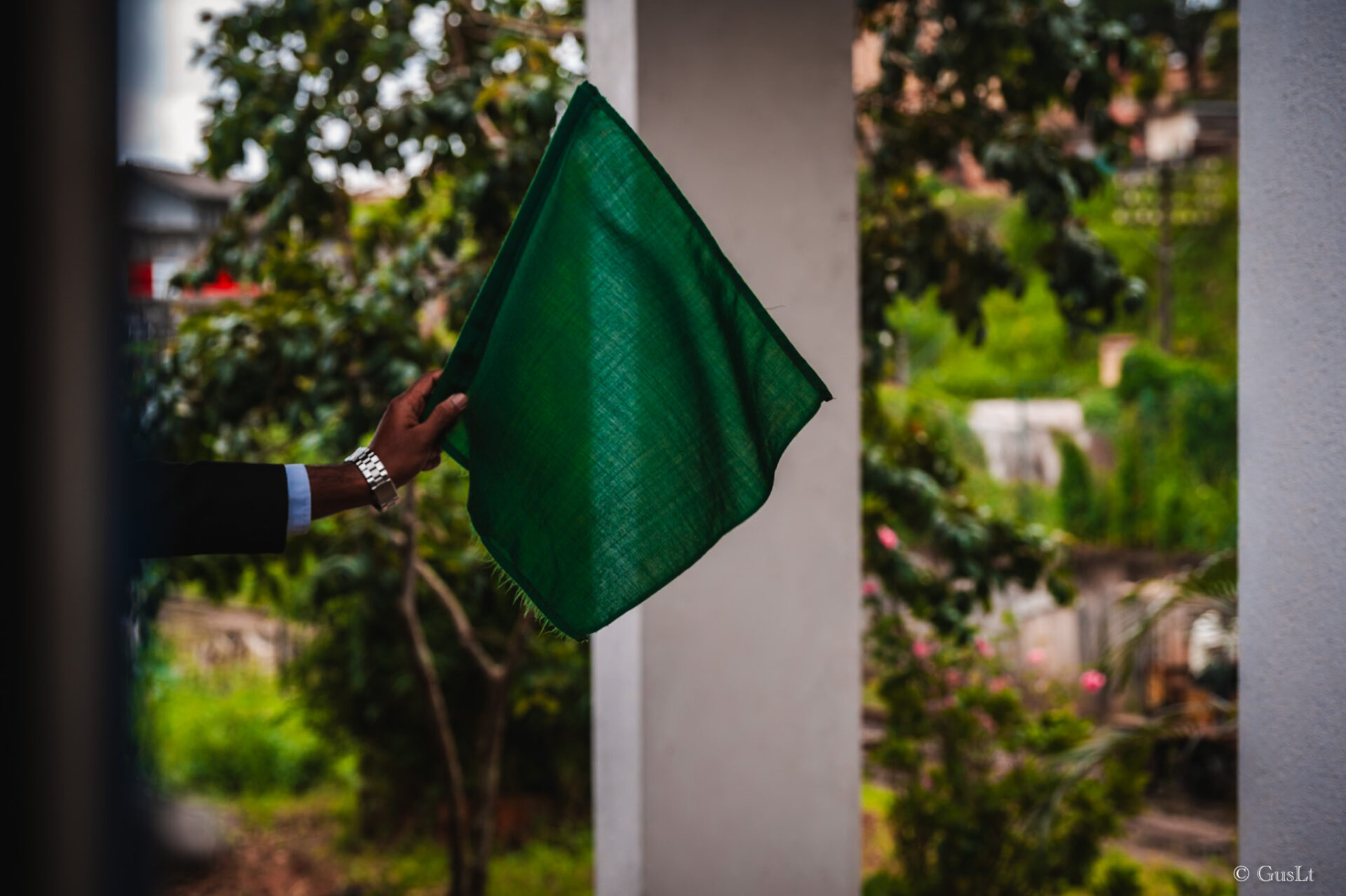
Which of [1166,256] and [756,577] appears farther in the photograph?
[1166,256]

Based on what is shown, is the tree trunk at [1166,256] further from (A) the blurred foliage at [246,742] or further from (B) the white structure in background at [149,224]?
(B) the white structure in background at [149,224]

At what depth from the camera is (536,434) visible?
114 cm

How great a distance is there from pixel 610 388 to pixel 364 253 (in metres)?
2.72

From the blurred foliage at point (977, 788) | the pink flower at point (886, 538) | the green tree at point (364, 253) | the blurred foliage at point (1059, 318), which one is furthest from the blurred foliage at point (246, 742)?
the blurred foliage at point (1059, 318)

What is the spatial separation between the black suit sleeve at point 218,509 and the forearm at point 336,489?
4cm

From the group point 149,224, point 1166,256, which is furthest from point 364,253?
point 1166,256

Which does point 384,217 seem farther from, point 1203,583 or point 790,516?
point 1203,583

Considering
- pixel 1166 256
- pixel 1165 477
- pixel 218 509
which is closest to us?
pixel 218 509

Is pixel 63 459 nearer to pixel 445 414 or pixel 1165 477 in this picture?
pixel 445 414

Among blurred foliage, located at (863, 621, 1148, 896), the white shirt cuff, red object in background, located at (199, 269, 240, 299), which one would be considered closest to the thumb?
the white shirt cuff

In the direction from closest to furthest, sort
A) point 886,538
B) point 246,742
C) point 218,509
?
point 218,509 → point 886,538 → point 246,742

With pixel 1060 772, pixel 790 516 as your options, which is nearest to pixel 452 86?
pixel 790 516

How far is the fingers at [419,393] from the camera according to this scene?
1120mm

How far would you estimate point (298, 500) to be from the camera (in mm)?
995
